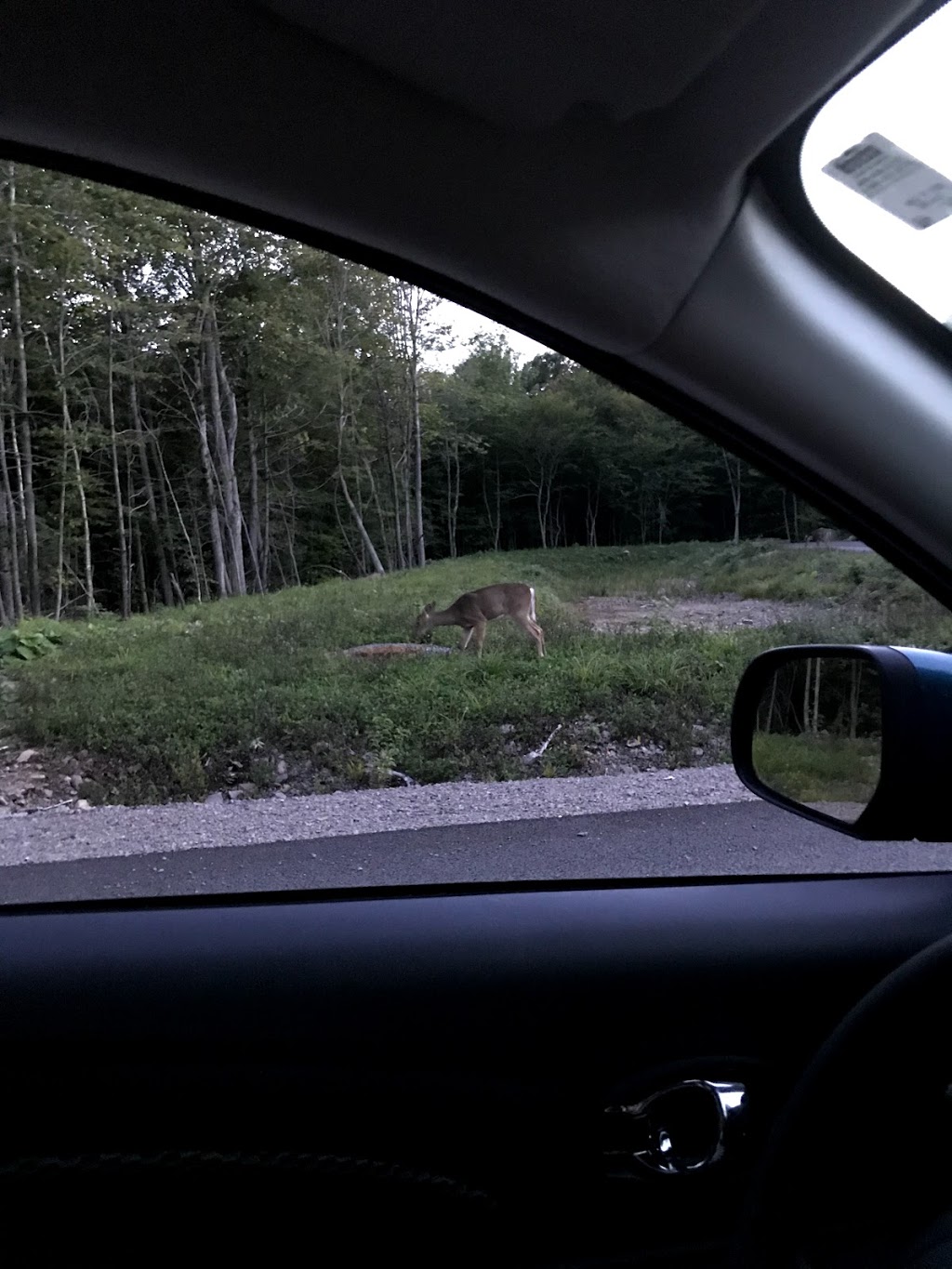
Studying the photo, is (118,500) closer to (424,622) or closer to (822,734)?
(424,622)

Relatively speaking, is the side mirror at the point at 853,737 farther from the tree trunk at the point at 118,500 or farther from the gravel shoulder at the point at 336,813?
the tree trunk at the point at 118,500

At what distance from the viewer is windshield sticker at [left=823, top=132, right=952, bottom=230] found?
64.4 inches

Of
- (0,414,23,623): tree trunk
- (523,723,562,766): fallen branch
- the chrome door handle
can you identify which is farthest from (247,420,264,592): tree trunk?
the chrome door handle

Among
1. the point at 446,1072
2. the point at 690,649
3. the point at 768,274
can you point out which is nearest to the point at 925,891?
the point at 690,649

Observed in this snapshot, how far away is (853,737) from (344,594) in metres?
1.41

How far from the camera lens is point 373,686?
2.78 meters

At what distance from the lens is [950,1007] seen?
1438 millimetres

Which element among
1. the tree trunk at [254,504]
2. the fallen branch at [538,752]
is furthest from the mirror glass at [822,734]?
the tree trunk at [254,504]

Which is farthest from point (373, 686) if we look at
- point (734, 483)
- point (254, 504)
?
point (734, 483)

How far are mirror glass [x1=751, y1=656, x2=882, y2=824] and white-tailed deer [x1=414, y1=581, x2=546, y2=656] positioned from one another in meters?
0.81

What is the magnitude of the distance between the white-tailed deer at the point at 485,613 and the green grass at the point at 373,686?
0.11ft

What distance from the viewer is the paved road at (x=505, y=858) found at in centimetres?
226

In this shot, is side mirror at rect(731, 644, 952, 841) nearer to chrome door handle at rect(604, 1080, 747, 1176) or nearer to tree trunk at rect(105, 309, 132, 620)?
chrome door handle at rect(604, 1080, 747, 1176)

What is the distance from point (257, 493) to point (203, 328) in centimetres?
40
